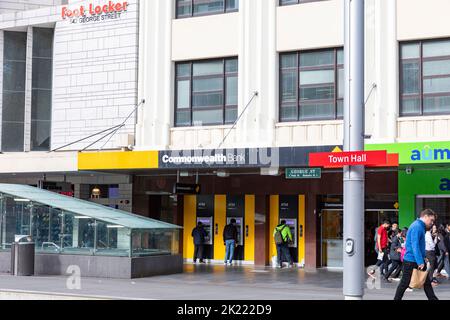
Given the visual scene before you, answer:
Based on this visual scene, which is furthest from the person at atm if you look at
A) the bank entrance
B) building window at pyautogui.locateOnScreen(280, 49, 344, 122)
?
building window at pyautogui.locateOnScreen(280, 49, 344, 122)

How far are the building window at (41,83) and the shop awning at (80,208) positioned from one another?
6297 millimetres

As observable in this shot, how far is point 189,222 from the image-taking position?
2936cm

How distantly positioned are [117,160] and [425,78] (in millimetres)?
9931

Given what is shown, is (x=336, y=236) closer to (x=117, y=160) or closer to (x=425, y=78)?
(x=425, y=78)

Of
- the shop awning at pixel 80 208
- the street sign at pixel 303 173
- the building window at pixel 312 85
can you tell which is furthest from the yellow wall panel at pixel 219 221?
the shop awning at pixel 80 208

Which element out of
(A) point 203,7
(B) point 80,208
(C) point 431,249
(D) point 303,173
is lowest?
(C) point 431,249

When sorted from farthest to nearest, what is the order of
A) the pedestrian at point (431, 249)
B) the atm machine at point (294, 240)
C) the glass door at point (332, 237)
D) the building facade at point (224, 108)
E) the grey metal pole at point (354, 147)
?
the atm machine at point (294, 240) < the glass door at point (332, 237) < the building facade at point (224, 108) < the pedestrian at point (431, 249) < the grey metal pole at point (354, 147)

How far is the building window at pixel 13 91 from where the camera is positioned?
31.0 metres

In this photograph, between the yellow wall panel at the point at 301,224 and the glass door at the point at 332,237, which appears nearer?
the glass door at the point at 332,237

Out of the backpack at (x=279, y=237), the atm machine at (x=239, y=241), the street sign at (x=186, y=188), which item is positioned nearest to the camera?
the street sign at (x=186, y=188)

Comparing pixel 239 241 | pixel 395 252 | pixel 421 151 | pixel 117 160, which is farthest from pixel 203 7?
pixel 395 252

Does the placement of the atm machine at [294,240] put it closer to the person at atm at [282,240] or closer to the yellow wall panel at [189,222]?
the person at atm at [282,240]

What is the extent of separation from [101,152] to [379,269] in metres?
9.67

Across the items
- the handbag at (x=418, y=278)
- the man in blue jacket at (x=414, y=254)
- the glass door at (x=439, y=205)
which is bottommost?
the handbag at (x=418, y=278)
